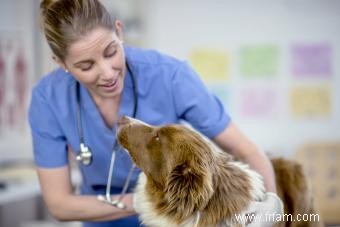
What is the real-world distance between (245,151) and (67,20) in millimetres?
684

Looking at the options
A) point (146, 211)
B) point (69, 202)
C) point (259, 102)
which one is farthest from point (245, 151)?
point (259, 102)

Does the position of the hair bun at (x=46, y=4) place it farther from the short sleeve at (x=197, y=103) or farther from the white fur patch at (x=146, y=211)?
the white fur patch at (x=146, y=211)

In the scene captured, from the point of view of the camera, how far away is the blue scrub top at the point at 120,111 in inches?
64.1

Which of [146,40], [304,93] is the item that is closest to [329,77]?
[304,93]

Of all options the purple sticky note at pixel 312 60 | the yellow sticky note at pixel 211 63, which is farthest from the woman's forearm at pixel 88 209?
the purple sticky note at pixel 312 60

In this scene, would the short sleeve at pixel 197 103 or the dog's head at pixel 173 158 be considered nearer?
the dog's head at pixel 173 158

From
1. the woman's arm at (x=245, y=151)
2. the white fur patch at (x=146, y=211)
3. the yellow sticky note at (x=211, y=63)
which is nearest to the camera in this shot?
the white fur patch at (x=146, y=211)

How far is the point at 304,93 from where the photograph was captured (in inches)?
130

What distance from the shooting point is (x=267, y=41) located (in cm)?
329

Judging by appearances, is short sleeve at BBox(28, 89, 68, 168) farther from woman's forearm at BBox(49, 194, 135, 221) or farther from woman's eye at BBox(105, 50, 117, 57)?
woman's eye at BBox(105, 50, 117, 57)

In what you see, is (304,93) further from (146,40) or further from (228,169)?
(228,169)

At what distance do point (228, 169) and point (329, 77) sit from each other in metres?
2.04

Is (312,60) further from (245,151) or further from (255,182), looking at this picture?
(255,182)

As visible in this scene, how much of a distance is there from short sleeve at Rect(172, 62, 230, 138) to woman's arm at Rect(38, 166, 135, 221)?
33 cm
